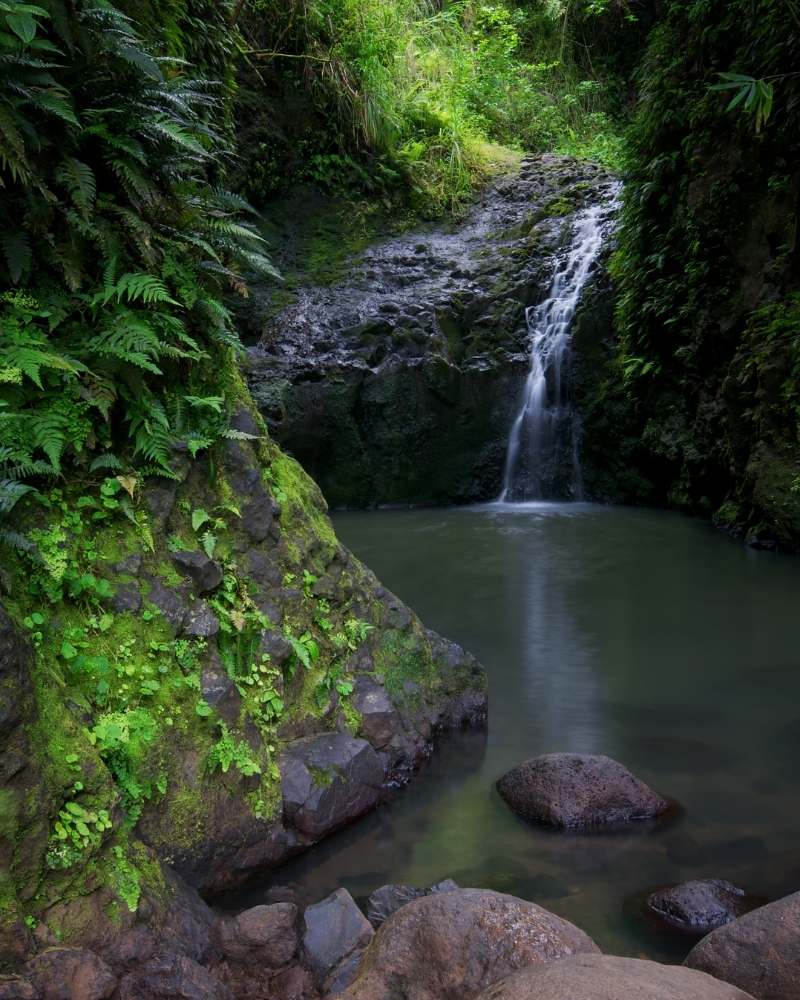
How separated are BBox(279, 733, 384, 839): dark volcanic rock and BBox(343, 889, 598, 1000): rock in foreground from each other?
39.8 inches

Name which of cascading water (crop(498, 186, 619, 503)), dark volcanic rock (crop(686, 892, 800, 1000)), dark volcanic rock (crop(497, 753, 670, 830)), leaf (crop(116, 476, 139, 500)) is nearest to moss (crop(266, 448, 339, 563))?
leaf (crop(116, 476, 139, 500))

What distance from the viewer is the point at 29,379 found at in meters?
3.38

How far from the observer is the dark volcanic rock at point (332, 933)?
9.05 feet

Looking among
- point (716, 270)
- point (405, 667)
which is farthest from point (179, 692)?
point (716, 270)

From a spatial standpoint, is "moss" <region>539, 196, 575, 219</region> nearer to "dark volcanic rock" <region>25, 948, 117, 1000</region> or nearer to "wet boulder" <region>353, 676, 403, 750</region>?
"wet boulder" <region>353, 676, 403, 750</region>

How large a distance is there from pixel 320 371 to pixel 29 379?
27.4 feet

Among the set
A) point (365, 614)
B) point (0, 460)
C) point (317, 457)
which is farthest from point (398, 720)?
point (317, 457)

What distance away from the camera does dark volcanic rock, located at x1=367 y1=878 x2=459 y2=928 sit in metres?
3.03

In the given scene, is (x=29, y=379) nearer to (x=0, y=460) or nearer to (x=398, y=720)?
(x=0, y=460)

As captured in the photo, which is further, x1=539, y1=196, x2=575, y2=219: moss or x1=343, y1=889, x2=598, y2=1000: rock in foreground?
x1=539, y1=196, x2=575, y2=219: moss

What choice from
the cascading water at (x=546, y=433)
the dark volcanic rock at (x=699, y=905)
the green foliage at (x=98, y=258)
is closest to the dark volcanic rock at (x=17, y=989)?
the green foliage at (x=98, y=258)

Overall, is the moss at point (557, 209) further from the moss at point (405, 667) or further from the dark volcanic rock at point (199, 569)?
the dark volcanic rock at point (199, 569)

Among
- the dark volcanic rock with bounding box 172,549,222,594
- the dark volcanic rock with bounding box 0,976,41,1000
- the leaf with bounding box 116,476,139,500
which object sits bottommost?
the dark volcanic rock with bounding box 0,976,41,1000

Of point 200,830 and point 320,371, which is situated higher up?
point 320,371
